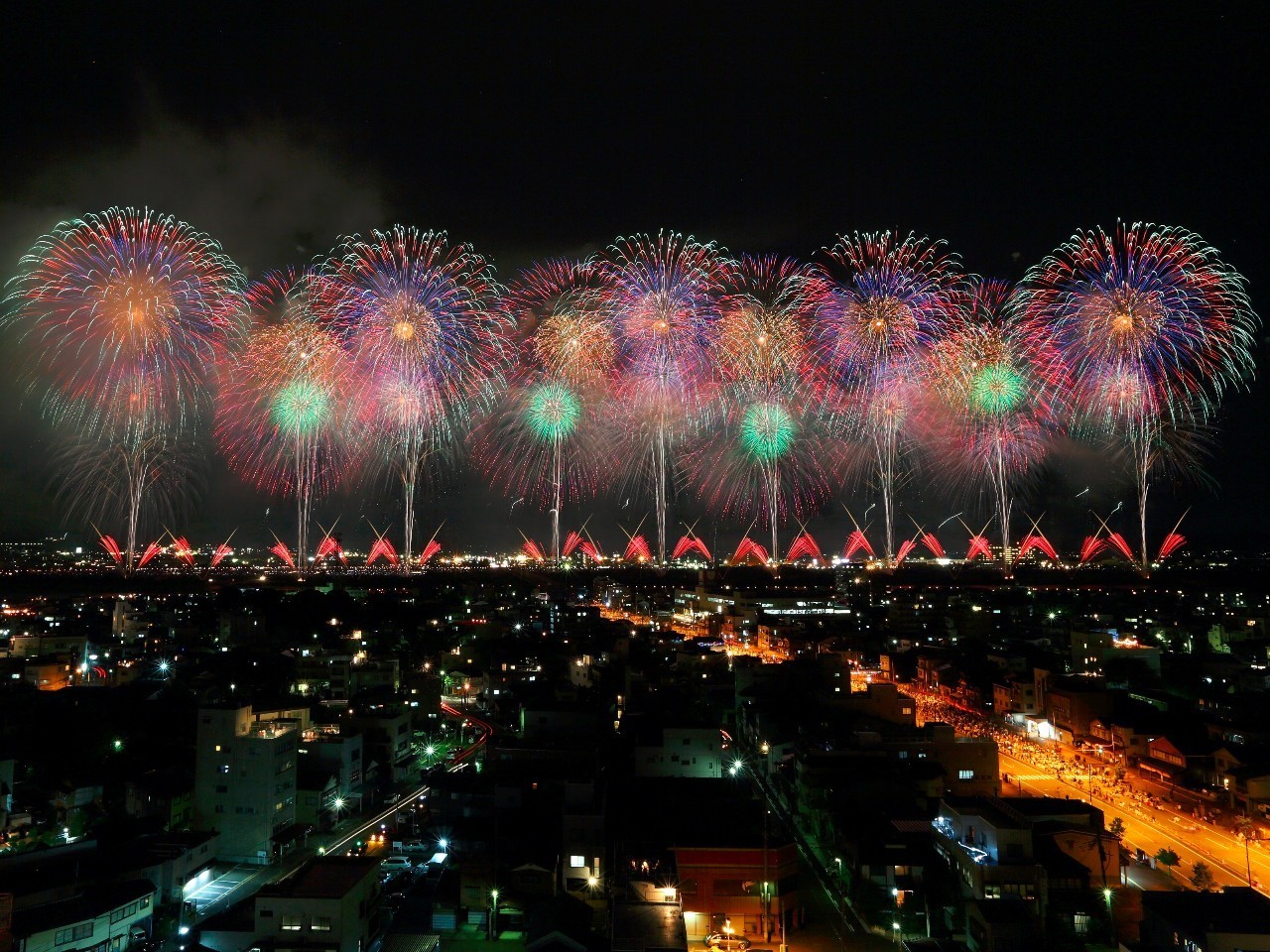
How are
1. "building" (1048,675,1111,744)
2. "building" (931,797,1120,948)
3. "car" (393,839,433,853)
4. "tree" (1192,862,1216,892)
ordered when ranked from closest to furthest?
1. "building" (931,797,1120,948)
2. "tree" (1192,862,1216,892)
3. "car" (393,839,433,853)
4. "building" (1048,675,1111,744)

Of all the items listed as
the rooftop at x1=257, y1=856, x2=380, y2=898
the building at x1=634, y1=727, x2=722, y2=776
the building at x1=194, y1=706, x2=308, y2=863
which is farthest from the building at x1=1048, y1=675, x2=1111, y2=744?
the building at x1=194, y1=706, x2=308, y2=863

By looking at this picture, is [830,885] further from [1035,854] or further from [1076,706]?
A: [1076,706]

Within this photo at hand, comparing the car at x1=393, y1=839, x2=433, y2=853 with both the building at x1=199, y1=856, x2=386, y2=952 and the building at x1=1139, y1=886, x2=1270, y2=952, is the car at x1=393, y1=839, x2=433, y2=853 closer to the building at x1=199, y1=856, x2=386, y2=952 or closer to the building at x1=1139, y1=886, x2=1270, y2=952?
the building at x1=199, y1=856, x2=386, y2=952

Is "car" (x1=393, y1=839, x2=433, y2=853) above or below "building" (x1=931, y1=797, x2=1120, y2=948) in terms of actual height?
below

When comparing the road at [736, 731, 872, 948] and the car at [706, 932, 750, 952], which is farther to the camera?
the road at [736, 731, 872, 948]

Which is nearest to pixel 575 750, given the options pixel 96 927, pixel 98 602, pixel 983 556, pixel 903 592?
pixel 96 927

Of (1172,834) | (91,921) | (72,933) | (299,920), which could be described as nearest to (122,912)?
(91,921)
